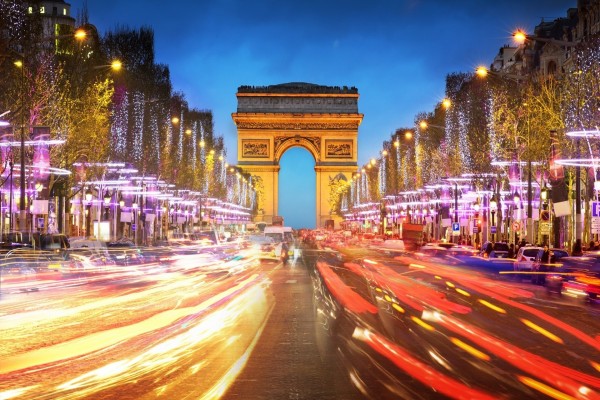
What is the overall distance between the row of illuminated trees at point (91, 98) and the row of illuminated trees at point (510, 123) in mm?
20435

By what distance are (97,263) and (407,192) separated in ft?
193

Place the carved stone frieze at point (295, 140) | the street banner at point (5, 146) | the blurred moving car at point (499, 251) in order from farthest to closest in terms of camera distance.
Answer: the carved stone frieze at point (295, 140) < the blurred moving car at point (499, 251) < the street banner at point (5, 146)

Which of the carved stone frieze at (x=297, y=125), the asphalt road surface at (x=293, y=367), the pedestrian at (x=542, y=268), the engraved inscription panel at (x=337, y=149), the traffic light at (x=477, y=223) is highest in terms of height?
the carved stone frieze at (x=297, y=125)

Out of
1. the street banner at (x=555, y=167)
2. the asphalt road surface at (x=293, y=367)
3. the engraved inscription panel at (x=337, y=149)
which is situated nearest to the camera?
the asphalt road surface at (x=293, y=367)

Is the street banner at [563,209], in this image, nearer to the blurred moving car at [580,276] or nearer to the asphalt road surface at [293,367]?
the blurred moving car at [580,276]

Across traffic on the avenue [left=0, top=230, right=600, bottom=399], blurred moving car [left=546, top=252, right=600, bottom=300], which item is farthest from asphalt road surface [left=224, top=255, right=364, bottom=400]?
blurred moving car [left=546, top=252, right=600, bottom=300]

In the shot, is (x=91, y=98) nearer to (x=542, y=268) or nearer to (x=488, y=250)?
(x=488, y=250)

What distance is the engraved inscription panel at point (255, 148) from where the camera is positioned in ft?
489

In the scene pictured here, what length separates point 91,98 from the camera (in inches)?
1961

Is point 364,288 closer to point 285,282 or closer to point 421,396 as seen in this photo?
point 285,282

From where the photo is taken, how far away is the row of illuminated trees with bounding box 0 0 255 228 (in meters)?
37.9

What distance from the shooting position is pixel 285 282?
31062 millimetres

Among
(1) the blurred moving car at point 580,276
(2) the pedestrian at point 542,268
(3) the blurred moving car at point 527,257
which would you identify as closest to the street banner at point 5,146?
(3) the blurred moving car at point 527,257

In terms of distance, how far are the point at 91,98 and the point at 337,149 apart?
102m
